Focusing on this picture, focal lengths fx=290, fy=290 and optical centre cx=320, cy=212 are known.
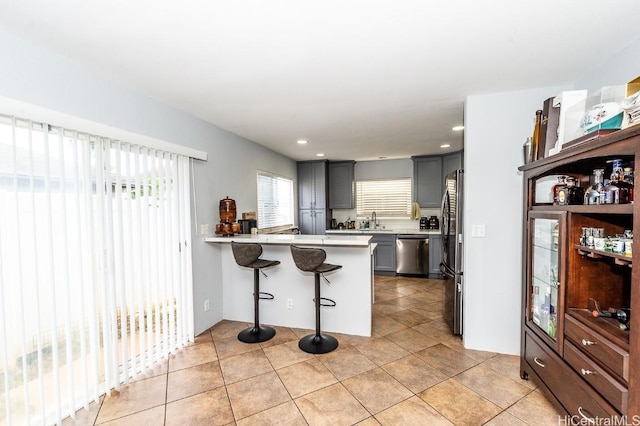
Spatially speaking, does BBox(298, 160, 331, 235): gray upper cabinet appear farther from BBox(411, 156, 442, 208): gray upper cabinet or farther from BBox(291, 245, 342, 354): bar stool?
BBox(291, 245, 342, 354): bar stool

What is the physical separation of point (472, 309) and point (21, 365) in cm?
337

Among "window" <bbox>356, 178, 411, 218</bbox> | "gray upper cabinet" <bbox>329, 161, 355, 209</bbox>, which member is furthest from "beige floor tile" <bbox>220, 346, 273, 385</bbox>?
"window" <bbox>356, 178, 411, 218</bbox>

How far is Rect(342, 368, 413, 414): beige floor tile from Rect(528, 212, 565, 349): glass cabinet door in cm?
107

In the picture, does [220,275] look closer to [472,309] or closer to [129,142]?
[129,142]

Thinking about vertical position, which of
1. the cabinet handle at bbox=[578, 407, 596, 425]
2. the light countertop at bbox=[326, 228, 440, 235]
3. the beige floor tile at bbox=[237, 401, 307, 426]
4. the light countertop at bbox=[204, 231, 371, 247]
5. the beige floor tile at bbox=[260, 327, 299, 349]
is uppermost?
the light countertop at bbox=[204, 231, 371, 247]

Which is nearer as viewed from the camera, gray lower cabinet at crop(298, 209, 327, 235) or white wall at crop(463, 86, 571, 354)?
white wall at crop(463, 86, 571, 354)

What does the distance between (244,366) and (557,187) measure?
2790 mm

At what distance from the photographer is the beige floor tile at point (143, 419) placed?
6.15 ft

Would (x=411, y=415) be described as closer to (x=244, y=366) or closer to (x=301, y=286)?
(x=244, y=366)

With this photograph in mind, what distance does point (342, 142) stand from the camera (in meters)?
4.44

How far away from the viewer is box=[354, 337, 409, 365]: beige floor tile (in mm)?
2648

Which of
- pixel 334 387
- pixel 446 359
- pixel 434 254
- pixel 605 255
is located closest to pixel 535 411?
pixel 446 359

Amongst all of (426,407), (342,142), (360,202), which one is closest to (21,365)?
(426,407)

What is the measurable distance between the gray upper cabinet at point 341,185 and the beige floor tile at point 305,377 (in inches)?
156
